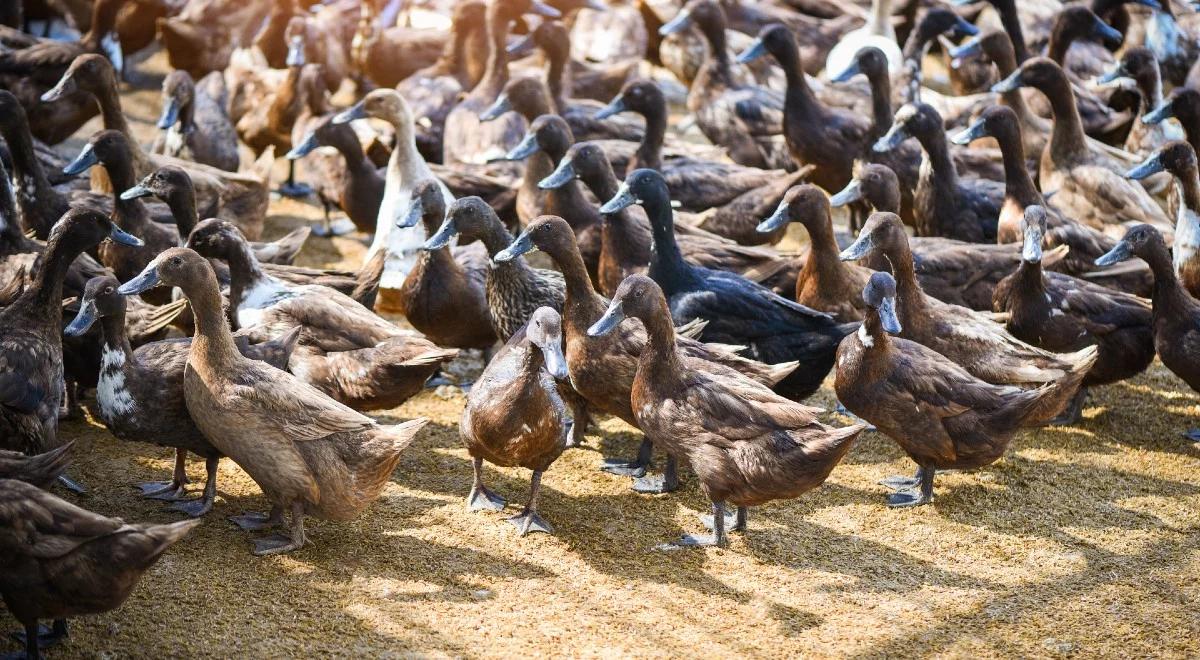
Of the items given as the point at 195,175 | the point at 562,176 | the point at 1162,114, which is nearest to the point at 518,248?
the point at 562,176

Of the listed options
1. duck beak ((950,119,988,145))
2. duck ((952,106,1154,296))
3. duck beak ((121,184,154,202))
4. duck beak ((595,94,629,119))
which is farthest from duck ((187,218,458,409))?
duck beak ((950,119,988,145))

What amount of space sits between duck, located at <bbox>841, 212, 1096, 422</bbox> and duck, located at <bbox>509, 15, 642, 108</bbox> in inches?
188

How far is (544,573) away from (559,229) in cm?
186

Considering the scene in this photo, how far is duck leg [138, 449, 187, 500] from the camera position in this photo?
19.4 feet

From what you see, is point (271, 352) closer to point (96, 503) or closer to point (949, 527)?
point (96, 503)

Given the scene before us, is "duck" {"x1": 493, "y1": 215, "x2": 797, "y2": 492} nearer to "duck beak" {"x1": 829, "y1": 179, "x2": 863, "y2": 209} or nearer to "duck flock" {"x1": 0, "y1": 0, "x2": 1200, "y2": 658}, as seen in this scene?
"duck flock" {"x1": 0, "y1": 0, "x2": 1200, "y2": 658}

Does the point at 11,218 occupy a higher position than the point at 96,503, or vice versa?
the point at 11,218

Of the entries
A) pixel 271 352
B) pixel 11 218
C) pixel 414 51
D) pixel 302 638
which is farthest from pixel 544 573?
pixel 414 51

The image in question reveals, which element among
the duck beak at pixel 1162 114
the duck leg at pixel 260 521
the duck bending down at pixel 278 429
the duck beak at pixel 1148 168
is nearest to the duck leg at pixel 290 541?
the duck bending down at pixel 278 429

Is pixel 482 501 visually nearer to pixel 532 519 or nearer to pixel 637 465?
pixel 532 519

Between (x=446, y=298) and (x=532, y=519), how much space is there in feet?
6.09

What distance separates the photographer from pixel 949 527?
5.97 metres

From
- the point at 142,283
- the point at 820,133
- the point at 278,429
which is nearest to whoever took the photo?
the point at 278,429

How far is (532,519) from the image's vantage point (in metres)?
5.82
